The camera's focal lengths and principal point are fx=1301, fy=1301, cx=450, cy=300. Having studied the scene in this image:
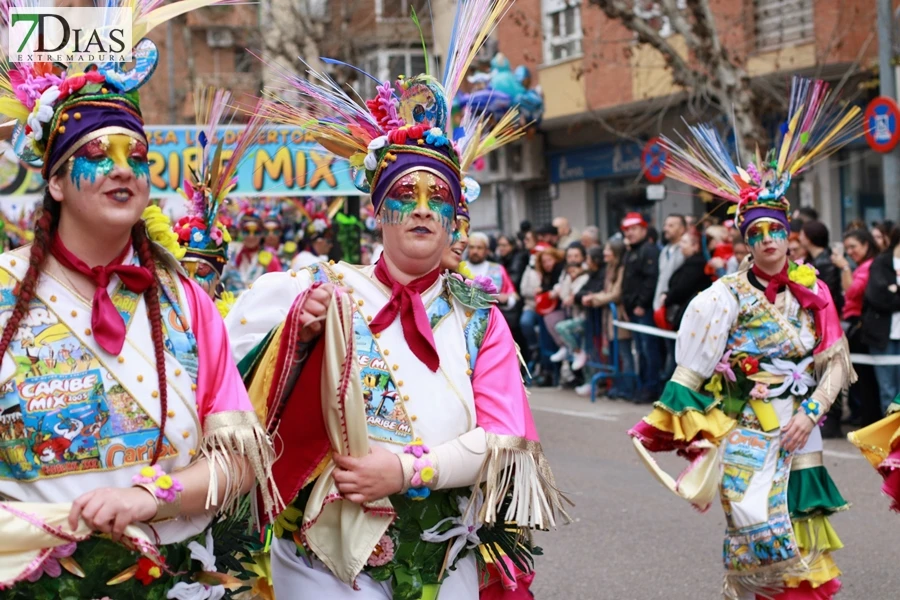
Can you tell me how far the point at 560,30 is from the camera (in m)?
25.4

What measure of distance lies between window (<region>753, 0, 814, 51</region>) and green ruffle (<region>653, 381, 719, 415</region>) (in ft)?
45.4

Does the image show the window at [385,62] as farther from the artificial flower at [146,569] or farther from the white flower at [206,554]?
the artificial flower at [146,569]

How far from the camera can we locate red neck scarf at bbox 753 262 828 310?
Result: 599 centimetres

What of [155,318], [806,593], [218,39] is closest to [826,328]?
[806,593]

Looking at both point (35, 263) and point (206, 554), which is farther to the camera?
point (206, 554)

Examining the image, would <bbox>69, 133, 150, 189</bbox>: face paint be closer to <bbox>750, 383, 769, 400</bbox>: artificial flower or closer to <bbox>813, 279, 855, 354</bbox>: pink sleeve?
<bbox>750, 383, 769, 400</bbox>: artificial flower

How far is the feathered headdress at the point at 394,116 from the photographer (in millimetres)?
4055

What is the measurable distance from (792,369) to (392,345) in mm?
2648

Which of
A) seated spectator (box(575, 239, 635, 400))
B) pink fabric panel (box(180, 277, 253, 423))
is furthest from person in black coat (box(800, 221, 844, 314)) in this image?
pink fabric panel (box(180, 277, 253, 423))

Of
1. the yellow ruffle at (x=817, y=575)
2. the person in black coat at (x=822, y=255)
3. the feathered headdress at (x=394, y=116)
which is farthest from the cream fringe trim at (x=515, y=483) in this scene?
the person in black coat at (x=822, y=255)

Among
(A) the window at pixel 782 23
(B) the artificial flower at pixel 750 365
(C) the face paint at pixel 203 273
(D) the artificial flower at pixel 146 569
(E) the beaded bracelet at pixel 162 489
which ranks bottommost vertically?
(D) the artificial flower at pixel 146 569

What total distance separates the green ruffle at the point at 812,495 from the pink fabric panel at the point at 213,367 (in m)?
3.39

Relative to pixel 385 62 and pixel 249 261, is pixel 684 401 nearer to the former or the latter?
pixel 249 261

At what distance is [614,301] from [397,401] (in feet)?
33.1
